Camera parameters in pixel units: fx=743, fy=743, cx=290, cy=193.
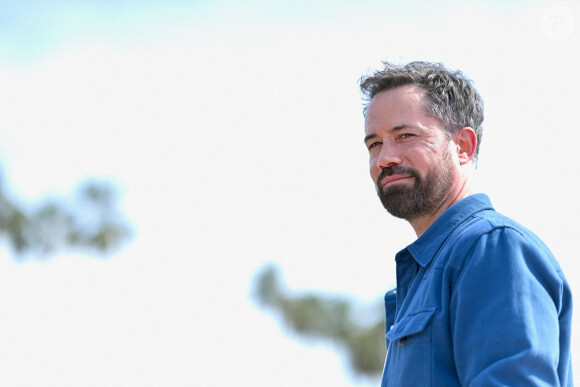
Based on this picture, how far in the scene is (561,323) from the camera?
2355 millimetres

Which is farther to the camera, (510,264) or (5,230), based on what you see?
(5,230)

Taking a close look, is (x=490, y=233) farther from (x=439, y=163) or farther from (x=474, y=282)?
(x=439, y=163)

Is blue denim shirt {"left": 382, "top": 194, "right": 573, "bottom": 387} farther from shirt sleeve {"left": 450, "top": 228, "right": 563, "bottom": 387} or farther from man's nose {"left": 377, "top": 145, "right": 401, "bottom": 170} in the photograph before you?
man's nose {"left": 377, "top": 145, "right": 401, "bottom": 170}

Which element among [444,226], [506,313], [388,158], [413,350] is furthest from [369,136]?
[506,313]

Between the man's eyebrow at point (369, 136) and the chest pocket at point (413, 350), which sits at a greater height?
the man's eyebrow at point (369, 136)

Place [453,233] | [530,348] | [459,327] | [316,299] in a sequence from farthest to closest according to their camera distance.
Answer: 1. [316,299]
2. [453,233]
3. [459,327]
4. [530,348]

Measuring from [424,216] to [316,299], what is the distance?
47.6m

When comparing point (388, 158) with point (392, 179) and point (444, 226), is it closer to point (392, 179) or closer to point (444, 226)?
point (392, 179)

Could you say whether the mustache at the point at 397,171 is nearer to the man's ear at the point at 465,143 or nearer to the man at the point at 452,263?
the man at the point at 452,263

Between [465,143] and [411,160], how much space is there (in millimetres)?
297

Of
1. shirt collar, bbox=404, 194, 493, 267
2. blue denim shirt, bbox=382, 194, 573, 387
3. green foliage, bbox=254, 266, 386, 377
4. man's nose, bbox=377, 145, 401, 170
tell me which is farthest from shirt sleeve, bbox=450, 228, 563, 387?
green foliage, bbox=254, 266, 386, 377

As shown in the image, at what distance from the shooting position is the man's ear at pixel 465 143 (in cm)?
291

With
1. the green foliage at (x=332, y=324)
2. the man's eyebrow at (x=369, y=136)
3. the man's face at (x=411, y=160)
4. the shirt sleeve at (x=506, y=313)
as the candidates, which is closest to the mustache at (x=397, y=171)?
the man's face at (x=411, y=160)

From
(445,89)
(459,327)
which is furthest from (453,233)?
(445,89)
